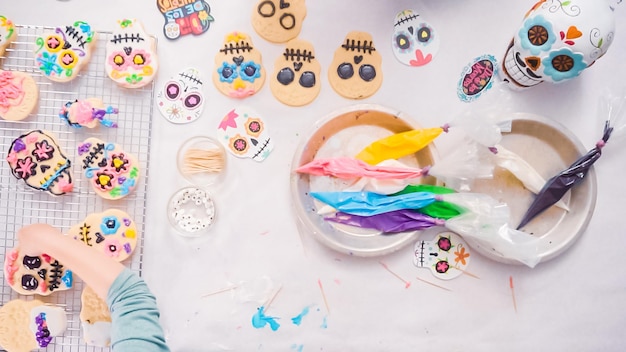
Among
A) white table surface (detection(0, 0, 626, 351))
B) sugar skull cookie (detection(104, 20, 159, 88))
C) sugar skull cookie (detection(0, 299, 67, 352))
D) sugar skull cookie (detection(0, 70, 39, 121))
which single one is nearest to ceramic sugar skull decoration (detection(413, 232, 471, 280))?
white table surface (detection(0, 0, 626, 351))

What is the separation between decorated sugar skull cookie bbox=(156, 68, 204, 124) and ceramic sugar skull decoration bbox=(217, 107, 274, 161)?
93mm

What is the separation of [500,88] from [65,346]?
1550 millimetres

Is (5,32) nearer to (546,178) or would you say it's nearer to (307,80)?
(307,80)

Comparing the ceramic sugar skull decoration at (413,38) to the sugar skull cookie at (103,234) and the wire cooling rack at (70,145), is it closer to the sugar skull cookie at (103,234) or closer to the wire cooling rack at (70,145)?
the wire cooling rack at (70,145)

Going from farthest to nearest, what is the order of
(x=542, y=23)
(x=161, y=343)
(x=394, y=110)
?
(x=394, y=110)
(x=542, y=23)
(x=161, y=343)

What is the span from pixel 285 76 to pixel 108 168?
60 centimetres

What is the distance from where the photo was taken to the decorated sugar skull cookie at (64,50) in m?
1.61

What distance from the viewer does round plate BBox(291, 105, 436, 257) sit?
5.38 feet

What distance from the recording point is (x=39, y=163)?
1604mm

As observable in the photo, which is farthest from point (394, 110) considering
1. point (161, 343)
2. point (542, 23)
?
point (161, 343)

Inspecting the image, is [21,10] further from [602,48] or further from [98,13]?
[602,48]

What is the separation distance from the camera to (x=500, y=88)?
5.59ft

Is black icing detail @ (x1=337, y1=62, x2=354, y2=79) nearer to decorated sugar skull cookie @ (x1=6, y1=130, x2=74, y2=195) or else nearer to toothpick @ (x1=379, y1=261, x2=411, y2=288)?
toothpick @ (x1=379, y1=261, x2=411, y2=288)

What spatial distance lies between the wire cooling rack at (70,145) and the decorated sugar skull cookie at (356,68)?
1.89 ft
